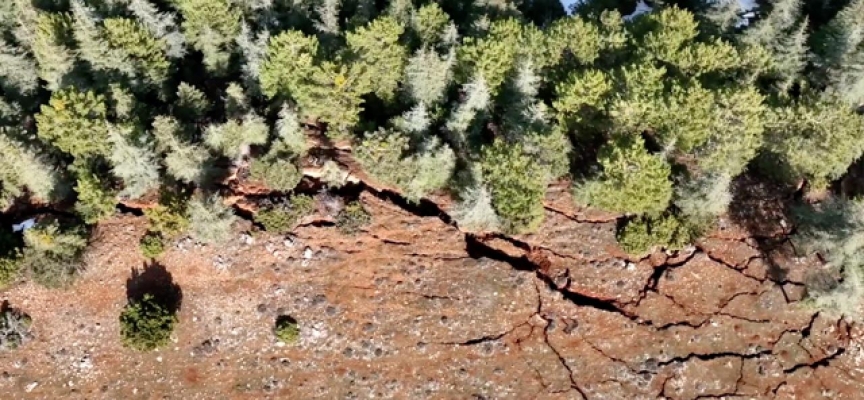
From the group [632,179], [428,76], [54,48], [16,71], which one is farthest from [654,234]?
[16,71]

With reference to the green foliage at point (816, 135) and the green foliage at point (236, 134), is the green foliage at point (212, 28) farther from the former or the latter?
the green foliage at point (816, 135)

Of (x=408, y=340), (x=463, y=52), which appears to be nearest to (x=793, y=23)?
(x=463, y=52)

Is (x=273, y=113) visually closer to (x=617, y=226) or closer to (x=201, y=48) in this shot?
(x=201, y=48)

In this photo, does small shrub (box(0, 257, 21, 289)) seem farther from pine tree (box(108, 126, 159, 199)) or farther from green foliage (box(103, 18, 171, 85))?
green foliage (box(103, 18, 171, 85))

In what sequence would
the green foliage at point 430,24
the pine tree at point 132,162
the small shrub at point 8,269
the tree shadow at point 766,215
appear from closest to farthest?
the pine tree at point 132,162 → the small shrub at point 8,269 → the tree shadow at point 766,215 → the green foliage at point 430,24

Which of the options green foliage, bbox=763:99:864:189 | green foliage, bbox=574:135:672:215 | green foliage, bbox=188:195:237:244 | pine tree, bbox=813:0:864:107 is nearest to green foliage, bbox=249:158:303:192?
green foliage, bbox=188:195:237:244

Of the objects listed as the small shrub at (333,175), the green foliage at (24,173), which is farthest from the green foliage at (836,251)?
the green foliage at (24,173)
